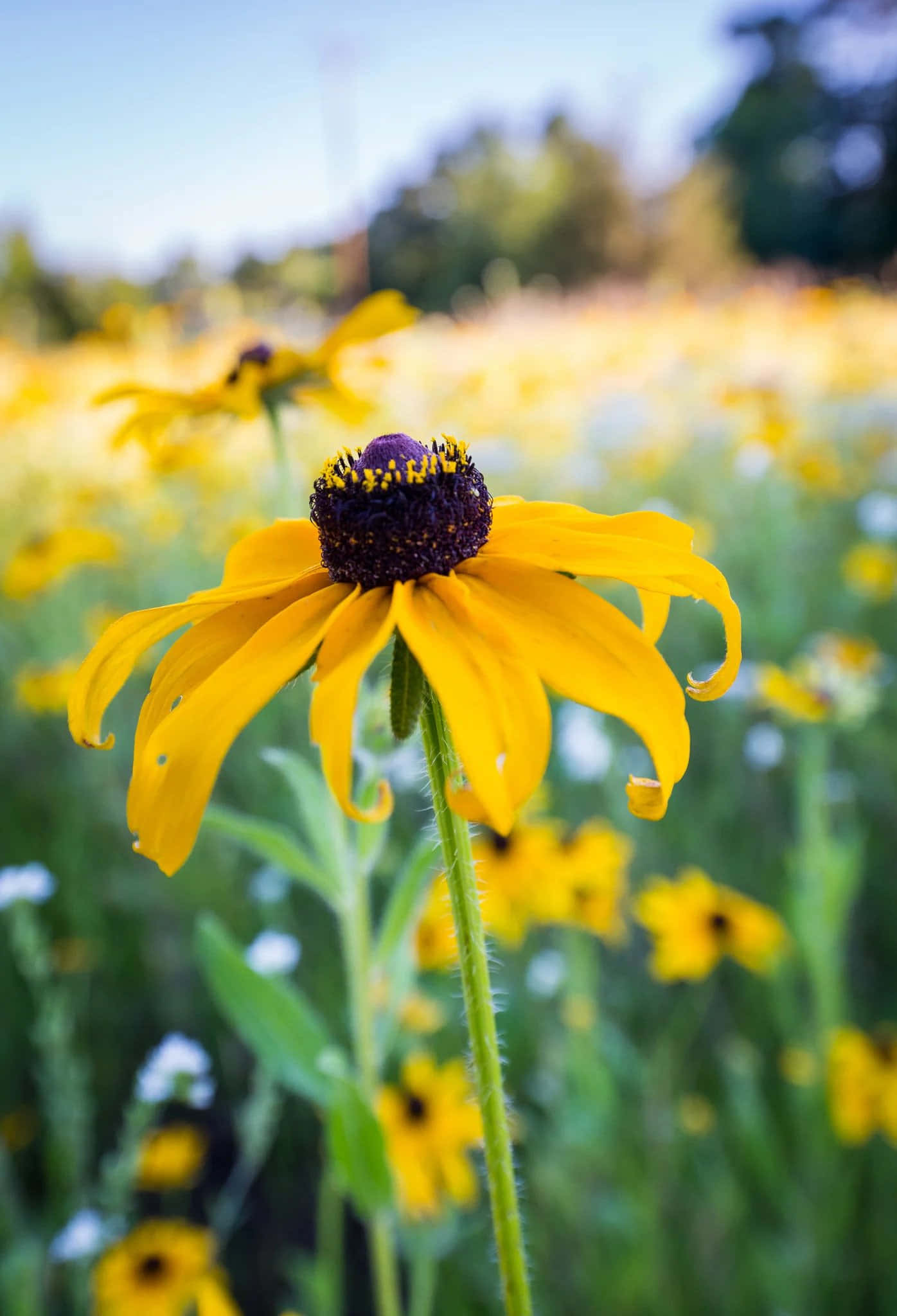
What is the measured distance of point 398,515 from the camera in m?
0.68

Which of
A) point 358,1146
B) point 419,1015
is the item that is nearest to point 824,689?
point 419,1015

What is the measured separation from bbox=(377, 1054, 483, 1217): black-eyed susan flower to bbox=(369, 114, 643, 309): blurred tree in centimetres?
2136

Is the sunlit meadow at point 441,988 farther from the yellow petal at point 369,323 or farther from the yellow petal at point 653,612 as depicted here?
the yellow petal at point 653,612

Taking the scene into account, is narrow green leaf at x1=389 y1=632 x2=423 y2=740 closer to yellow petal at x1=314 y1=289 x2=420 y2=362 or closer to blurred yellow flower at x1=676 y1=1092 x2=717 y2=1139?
yellow petal at x1=314 y1=289 x2=420 y2=362

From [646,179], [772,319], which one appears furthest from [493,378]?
[646,179]

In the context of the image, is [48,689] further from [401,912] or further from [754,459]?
[754,459]

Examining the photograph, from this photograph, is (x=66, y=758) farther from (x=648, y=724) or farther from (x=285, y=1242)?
(x=648, y=724)

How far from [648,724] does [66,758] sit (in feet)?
9.47

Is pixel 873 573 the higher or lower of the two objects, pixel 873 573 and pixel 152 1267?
the higher

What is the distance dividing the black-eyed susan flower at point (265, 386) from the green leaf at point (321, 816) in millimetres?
597

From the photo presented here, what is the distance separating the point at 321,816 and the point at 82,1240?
774 mm

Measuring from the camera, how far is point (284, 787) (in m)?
2.64

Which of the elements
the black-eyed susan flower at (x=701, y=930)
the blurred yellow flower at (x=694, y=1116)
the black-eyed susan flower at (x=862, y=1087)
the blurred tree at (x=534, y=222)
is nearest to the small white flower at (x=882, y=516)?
the black-eyed susan flower at (x=701, y=930)

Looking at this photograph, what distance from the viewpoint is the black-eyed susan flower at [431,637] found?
0.54 meters
